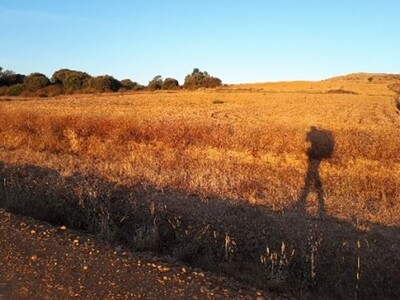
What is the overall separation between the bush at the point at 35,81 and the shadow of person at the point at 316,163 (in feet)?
182

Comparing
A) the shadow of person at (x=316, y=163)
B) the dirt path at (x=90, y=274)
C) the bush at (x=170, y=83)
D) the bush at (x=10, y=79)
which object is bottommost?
the shadow of person at (x=316, y=163)

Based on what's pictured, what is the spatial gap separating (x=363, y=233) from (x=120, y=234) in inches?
175

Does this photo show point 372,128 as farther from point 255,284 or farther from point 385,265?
point 255,284

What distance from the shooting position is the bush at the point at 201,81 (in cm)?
9119

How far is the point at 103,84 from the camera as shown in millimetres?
71250

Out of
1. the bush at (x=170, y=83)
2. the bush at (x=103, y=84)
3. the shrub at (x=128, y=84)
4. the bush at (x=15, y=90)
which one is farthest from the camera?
the bush at (x=170, y=83)

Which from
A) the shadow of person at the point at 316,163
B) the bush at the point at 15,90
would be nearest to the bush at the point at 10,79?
the bush at the point at 15,90

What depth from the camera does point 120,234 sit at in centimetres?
762

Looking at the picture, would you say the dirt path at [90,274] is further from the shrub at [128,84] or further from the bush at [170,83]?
the bush at [170,83]

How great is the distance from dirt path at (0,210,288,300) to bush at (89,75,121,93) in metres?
64.6

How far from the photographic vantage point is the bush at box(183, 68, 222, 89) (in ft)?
299

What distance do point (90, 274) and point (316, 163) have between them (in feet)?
36.9

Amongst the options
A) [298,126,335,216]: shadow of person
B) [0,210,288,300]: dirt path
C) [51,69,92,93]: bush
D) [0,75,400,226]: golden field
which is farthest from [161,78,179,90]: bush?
[0,210,288,300]: dirt path

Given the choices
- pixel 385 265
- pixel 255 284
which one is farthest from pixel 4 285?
pixel 385 265
